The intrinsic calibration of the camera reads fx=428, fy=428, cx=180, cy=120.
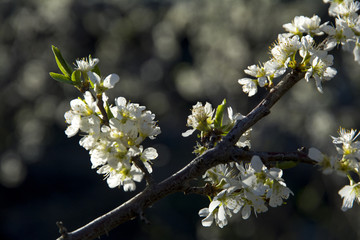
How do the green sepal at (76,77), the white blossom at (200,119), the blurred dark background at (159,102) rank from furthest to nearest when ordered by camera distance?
1. the blurred dark background at (159,102)
2. the white blossom at (200,119)
3. the green sepal at (76,77)

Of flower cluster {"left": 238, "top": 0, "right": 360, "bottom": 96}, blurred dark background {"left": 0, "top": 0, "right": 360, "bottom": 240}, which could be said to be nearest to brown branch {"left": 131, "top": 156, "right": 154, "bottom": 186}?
flower cluster {"left": 238, "top": 0, "right": 360, "bottom": 96}

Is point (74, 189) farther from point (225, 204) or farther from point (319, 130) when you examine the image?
point (225, 204)

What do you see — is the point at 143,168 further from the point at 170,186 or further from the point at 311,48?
the point at 311,48

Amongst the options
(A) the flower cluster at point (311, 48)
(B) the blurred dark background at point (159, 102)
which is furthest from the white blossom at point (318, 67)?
(B) the blurred dark background at point (159, 102)

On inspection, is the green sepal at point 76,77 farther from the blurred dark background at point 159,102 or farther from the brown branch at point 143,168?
the blurred dark background at point 159,102

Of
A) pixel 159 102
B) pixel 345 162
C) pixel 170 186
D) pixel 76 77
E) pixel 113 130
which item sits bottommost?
pixel 159 102

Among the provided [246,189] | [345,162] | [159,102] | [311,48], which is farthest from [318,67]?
[159,102]
